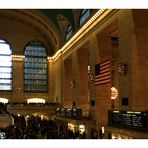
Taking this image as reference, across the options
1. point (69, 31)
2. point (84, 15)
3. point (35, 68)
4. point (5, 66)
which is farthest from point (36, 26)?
point (84, 15)

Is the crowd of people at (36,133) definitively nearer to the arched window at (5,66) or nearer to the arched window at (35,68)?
the arched window at (5,66)

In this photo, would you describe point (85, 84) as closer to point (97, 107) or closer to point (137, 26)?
point (97, 107)

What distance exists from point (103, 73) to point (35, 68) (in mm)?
20885

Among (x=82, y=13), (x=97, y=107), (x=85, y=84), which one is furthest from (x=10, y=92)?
(x=97, y=107)

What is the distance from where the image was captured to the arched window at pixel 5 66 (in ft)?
116

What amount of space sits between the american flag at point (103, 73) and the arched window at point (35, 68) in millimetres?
19392

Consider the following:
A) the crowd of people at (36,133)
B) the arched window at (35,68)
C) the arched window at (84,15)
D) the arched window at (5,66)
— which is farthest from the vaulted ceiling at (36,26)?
the crowd of people at (36,133)

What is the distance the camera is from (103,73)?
17.0m

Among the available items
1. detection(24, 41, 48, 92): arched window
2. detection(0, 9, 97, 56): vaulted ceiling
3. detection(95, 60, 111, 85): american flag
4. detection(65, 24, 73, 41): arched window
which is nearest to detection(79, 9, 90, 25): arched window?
detection(0, 9, 97, 56): vaulted ceiling

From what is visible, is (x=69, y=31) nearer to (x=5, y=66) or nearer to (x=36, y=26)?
(x=36, y=26)

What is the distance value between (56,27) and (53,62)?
677cm

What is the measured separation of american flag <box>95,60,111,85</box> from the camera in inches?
644

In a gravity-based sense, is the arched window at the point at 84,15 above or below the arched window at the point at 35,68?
above

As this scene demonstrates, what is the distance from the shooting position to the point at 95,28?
68.2 feet
